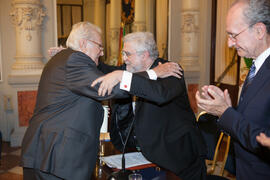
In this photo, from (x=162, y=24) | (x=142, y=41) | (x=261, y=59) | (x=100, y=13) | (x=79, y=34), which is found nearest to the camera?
(x=261, y=59)

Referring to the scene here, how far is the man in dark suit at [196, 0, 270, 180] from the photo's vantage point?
132 cm

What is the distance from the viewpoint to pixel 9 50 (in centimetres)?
494

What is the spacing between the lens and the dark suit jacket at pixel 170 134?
203cm

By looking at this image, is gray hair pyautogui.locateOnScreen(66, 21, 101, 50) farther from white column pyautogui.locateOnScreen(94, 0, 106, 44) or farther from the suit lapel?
white column pyautogui.locateOnScreen(94, 0, 106, 44)

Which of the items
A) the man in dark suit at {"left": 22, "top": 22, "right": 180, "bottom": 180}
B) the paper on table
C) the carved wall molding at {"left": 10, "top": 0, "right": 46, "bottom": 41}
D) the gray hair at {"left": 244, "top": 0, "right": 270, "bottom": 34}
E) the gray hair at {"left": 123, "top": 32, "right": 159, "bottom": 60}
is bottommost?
the paper on table

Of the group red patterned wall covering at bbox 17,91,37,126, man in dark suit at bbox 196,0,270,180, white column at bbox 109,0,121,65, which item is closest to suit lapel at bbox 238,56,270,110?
man in dark suit at bbox 196,0,270,180

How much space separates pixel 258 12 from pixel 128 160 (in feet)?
4.04

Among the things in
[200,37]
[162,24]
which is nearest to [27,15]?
[200,37]

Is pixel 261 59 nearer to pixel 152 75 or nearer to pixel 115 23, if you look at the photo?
pixel 152 75

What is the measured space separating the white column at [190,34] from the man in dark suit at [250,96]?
4.52 m

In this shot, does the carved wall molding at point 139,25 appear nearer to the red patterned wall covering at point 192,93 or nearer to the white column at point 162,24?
the white column at point 162,24

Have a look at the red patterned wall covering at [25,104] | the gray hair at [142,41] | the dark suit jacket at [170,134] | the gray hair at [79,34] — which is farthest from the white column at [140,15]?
the gray hair at [79,34]

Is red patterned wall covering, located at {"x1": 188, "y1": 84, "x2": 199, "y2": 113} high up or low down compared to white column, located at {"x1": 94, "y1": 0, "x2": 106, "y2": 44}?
down

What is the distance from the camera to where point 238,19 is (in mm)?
1429
